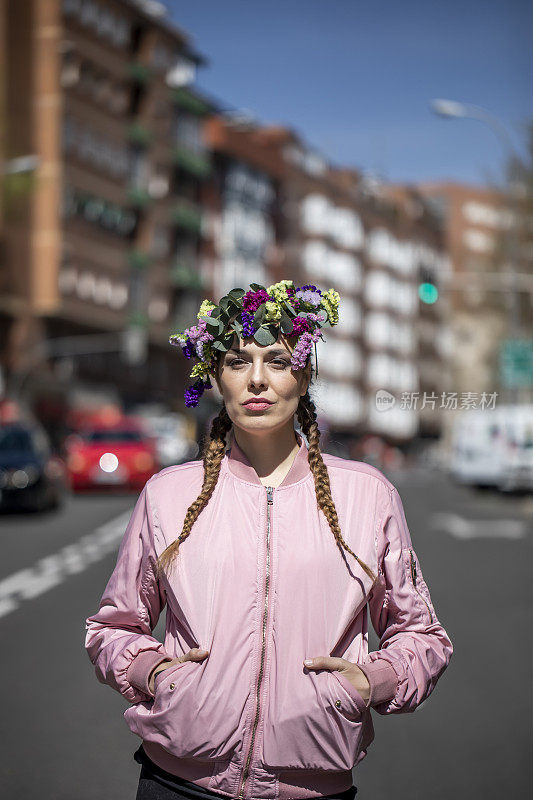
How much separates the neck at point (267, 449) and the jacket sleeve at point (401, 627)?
23cm

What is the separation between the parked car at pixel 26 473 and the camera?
79.2ft

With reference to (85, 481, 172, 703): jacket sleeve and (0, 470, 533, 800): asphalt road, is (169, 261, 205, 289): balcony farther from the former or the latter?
(85, 481, 172, 703): jacket sleeve

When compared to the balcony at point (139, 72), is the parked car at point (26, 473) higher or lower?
lower

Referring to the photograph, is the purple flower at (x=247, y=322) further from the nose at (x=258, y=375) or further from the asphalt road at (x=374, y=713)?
the asphalt road at (x=374, y=713)

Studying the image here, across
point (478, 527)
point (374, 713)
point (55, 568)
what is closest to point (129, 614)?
point (374, 713)

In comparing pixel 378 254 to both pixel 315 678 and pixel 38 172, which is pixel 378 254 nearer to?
pixel 38 172

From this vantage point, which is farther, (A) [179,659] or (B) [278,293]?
(B) [278,293]

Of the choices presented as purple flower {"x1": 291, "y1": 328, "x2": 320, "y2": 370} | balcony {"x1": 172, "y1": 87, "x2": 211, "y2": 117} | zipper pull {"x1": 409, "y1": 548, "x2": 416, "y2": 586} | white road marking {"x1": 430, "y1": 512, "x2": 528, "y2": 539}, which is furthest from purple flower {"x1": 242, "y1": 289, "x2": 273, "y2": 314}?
balcony {"x1": 172, "y1": 87, "x2": 211, "y2": 117}

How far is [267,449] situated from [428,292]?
216 inches

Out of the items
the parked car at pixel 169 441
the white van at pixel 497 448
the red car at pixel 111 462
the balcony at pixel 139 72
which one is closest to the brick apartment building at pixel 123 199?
the balcony at pixel 139 72

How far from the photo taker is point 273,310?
2963 mm

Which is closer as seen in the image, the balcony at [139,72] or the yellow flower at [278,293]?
the yellow flower at [278,293]

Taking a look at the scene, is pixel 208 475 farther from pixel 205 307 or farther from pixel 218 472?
pixel 205 307

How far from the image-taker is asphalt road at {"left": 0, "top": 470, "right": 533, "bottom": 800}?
19.9 feet
